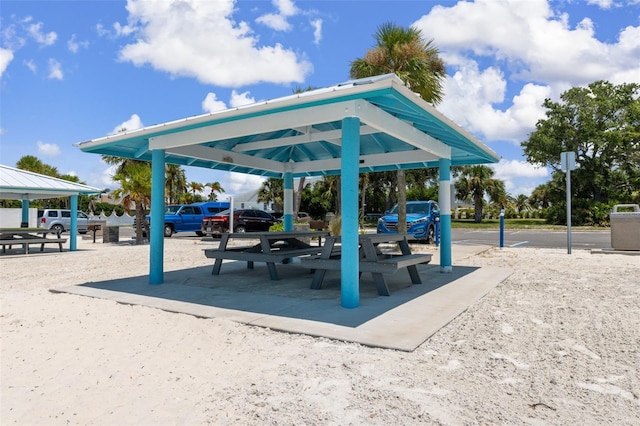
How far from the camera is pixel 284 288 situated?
687 cm

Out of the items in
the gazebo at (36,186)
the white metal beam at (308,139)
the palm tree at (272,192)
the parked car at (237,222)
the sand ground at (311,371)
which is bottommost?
the sand ground at (311,371)

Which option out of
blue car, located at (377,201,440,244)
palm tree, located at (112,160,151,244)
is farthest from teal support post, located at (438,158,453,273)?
palm tree, located at (112,160,151,244)

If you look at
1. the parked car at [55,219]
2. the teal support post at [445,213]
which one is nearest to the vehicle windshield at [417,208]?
the teal support post at [445,213]

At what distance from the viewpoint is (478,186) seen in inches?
1635

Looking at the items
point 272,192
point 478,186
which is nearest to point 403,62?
point 478,186

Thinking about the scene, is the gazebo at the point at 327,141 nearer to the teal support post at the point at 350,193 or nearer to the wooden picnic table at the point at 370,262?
the teal support post at the point at 350,193

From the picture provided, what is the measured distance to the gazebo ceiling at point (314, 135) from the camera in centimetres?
504

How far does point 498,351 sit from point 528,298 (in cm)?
272

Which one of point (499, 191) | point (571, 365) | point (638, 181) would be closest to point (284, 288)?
point (571, 365)

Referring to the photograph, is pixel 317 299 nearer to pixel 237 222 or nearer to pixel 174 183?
pixel 237 222

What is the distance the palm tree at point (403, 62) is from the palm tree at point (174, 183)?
30293mm

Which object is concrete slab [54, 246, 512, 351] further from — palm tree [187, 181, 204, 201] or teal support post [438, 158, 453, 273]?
palm tree [187, 181, 204, 201]

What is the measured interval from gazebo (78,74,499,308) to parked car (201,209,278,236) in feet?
30.0

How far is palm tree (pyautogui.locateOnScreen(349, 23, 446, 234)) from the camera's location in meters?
13.4
